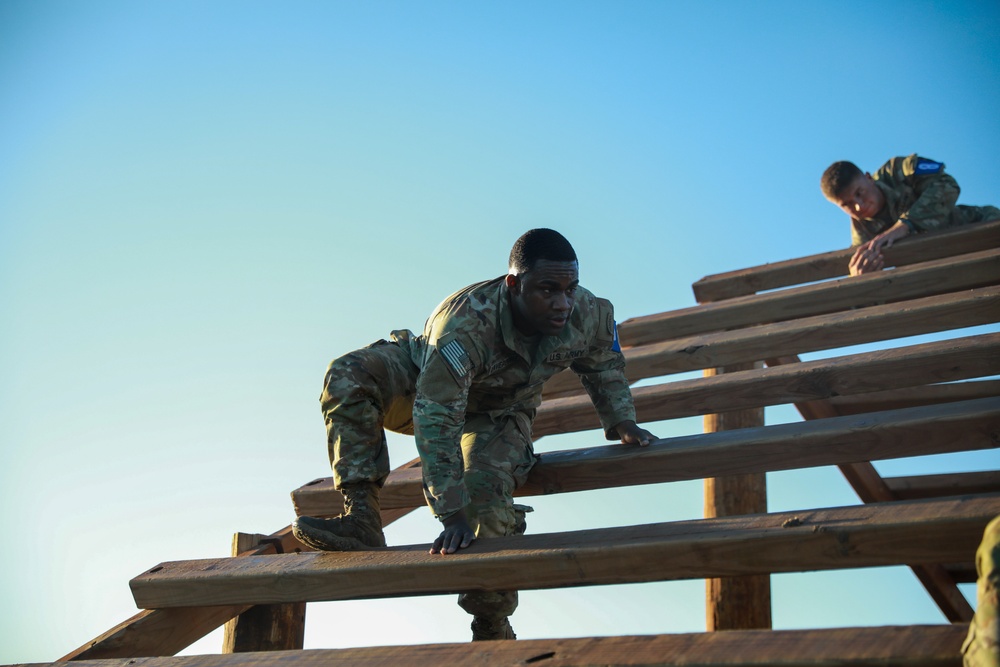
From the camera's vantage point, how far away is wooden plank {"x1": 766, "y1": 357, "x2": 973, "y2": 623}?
3863mm

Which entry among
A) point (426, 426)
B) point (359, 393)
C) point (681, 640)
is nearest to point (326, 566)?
point (426, 426)

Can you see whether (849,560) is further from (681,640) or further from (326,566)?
(326,566)

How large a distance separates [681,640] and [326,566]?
3.30ft

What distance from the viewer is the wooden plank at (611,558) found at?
6.29 feet

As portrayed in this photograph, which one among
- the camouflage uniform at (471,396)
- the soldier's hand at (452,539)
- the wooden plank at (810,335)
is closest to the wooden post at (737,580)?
the wooden plank at (810,335)

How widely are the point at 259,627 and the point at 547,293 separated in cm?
139

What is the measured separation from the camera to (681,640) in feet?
5.94

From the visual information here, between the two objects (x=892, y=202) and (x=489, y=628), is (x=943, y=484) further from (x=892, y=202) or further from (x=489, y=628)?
(x=489, y=628)

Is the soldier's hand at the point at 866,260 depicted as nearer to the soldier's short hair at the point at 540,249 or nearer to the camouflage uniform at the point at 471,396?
the camouflage uniform at the point at 471,396

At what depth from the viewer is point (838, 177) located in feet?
16.4

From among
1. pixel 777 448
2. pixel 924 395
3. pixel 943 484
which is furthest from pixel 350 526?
pixel 943 484

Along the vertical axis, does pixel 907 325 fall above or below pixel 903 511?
above

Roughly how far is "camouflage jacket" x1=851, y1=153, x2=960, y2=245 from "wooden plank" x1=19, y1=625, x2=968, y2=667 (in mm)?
3437

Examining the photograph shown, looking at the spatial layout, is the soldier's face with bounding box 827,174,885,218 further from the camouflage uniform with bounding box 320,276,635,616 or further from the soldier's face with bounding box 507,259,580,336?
the soldier's face with bounding box 507,259,580,336
